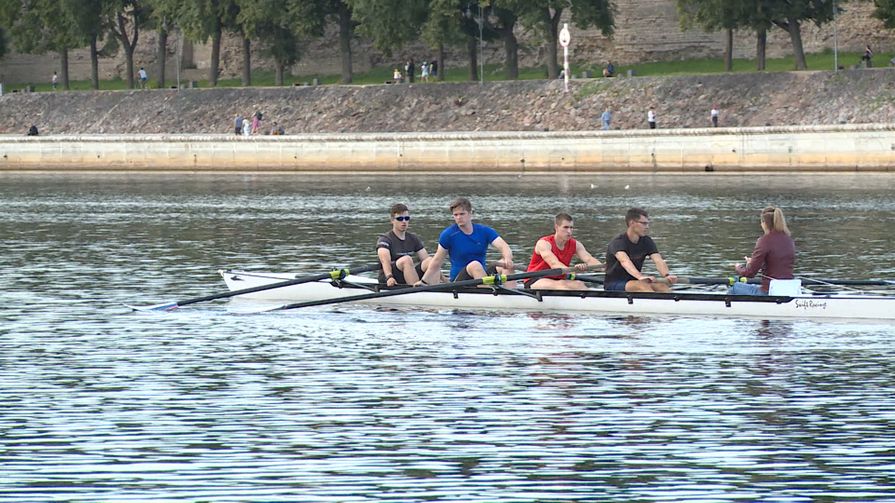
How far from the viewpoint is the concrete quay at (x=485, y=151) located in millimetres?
66375

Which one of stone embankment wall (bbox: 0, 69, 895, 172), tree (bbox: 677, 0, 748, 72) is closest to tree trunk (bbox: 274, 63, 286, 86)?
stone embankment wall (bbox: 0, 69, 895, 172)

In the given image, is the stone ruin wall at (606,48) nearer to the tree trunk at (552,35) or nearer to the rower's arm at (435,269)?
the tree trunk at (552,35)

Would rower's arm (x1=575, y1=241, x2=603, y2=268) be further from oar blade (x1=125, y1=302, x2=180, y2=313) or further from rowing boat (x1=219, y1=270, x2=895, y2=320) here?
oar blade (x1=125, y1=302, x2=180, y2=313)

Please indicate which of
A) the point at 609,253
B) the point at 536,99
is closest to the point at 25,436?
the point at 609,253

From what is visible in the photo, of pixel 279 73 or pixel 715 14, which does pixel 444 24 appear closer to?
pixel 715 14

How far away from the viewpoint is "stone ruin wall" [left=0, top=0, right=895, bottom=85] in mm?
87625

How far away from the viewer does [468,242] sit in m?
25.1

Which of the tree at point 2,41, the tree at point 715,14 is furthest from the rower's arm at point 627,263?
the tree at point 2,41

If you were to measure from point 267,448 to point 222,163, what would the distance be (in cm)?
6741

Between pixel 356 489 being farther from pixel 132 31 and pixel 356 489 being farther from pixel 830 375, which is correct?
pixel 132 31

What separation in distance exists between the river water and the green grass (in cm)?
4926

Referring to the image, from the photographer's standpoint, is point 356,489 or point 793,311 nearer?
point 356,489

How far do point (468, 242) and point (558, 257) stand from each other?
130 centimetres

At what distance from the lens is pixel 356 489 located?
46.6ft
